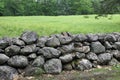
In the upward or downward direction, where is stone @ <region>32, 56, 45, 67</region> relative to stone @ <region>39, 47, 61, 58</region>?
downward

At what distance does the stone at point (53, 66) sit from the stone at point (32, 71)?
8.2 inches

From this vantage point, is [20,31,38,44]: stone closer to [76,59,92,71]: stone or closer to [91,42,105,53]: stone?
[76,59,92,71]: stone

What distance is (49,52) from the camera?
28.8ft

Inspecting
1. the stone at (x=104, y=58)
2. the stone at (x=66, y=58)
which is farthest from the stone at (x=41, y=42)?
the stone at (x=104, y=58)

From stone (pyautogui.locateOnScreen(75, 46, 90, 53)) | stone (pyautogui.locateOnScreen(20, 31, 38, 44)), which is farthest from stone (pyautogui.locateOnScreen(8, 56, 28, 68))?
stone (pyautogui.locateOnScreen(75, 46, 90, 53))

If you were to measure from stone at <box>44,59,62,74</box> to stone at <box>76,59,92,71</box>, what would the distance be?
0.72 m

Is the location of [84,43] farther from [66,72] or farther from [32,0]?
[32,0]

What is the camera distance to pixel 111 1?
63.4ft

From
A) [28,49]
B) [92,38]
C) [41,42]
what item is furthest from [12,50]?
[92,38]

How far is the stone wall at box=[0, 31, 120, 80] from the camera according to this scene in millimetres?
8406

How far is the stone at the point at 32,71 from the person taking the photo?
841cm

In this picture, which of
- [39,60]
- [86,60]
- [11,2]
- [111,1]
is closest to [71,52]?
[86,60]

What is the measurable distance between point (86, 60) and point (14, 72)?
255 centimetres

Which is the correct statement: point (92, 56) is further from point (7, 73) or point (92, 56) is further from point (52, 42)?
point (7, 73)
